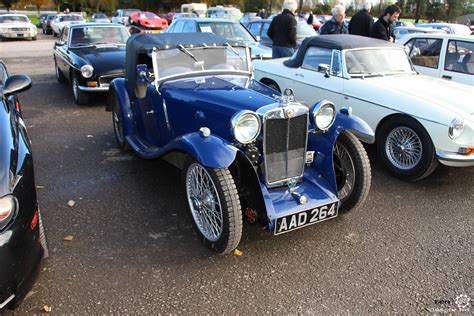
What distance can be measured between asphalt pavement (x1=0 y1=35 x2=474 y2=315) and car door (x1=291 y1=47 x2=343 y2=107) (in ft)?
4.73

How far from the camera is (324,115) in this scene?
3.49m

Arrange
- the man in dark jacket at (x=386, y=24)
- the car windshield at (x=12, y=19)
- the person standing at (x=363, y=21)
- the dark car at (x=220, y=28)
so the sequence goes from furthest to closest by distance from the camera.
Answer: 1. the car windshield at (x=12, y=19)
2. the dark car at (x=220, y=28)
3. the person standing at (x=363, y=21)
4. the man in dark jacket at (x=386, y=24)

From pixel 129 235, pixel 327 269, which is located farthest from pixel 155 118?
pixel 327 269

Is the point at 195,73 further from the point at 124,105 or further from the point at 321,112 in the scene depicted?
the point at 321,112

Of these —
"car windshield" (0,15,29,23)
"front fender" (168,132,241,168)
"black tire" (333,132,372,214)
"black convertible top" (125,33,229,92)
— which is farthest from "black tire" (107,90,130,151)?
"car windshield" (0,15,29,23)

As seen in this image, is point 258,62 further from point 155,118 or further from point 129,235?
point 129,235

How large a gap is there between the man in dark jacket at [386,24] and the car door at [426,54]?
1.50ft

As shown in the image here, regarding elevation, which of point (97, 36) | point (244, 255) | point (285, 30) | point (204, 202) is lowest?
point (244, 255)

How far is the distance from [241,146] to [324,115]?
0.84 metres

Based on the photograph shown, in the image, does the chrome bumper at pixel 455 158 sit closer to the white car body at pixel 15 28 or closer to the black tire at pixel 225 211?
the black tire at pixel 225 211

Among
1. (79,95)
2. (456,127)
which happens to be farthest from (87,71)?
(456,127)

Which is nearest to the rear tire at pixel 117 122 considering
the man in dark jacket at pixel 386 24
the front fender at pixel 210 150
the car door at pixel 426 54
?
the front fender at pixel 210 150

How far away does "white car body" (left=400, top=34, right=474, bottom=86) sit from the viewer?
633 cm

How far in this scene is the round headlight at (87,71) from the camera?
7.32 m
